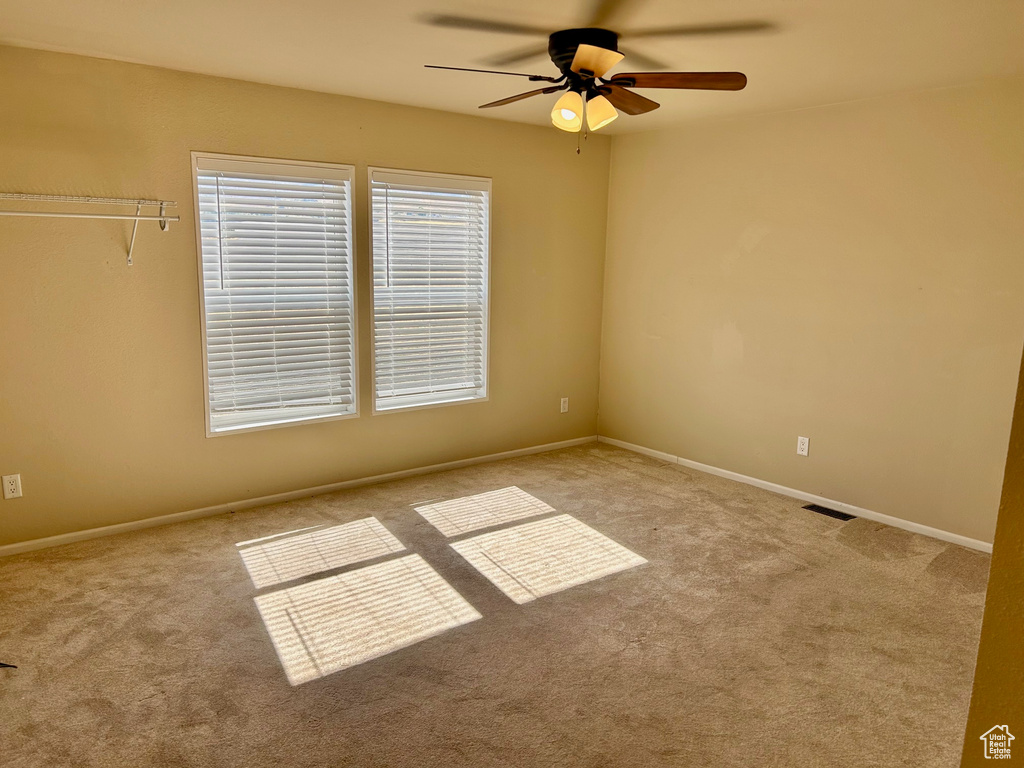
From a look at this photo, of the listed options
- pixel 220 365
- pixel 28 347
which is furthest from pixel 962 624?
pixel 28 347

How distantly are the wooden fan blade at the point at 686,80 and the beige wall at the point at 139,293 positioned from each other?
2012 millimetres

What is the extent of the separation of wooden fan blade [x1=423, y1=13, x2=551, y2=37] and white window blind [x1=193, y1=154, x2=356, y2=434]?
154 centimetres

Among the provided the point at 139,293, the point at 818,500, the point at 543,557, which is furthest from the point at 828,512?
the point at 139,293

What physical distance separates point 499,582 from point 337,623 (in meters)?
0.78

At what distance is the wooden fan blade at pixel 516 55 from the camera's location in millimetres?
3125

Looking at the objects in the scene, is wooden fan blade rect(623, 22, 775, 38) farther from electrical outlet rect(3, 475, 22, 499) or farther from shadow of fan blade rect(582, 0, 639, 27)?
electrical outlet rect(3, 475, 22, 499)

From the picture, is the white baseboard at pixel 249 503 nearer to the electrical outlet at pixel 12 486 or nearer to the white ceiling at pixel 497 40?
the electrical outlet at pixel 12 486

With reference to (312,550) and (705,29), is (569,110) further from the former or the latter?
(312,550)

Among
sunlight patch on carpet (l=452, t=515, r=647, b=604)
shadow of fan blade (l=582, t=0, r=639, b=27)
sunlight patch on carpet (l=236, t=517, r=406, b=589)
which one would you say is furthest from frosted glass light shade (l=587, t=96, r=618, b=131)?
sunlight patch on carpet (l=236, t=517, r=406, b=589)

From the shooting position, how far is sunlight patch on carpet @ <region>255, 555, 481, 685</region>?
2641 millimetres

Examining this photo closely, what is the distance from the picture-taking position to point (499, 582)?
325 centimetres

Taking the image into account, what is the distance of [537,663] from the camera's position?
103 inches

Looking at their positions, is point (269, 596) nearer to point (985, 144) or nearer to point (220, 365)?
point (220, 365)

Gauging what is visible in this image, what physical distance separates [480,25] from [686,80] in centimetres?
88
